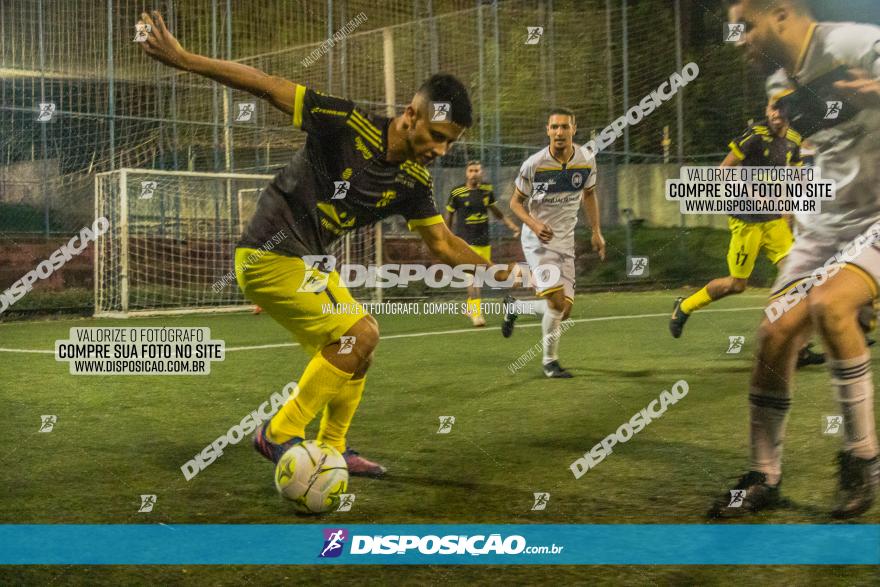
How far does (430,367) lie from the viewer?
13.4ft

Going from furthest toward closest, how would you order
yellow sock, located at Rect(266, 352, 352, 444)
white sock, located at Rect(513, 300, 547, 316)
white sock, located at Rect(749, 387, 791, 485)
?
white sock, located at Rect(513, 300, 547, 316)
yellow sock, located at Rect(266, 352, 352, 444)
white sock, located at Rect(749, 387, 791, 485)

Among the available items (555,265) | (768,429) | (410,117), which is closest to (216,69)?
(410,117)

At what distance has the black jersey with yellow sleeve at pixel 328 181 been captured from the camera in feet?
9.42

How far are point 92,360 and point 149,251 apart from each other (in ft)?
1.89

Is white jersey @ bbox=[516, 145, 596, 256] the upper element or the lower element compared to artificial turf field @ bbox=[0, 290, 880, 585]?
upper

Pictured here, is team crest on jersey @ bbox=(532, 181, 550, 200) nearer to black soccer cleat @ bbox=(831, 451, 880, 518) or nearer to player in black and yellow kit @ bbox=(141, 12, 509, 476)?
player in black and yellow kit @ bbox=(141, 12, 509, 476)

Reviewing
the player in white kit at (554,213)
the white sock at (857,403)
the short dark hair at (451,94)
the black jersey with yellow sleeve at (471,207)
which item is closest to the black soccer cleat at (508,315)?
the player in white kit at (554,213)

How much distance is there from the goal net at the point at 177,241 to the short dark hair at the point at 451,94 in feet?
2.07

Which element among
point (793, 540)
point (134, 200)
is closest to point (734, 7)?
point (793, 540)

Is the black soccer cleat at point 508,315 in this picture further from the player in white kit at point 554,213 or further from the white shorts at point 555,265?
the white shorts at point 555,265

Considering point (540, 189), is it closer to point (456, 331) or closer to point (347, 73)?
point (456, 331)

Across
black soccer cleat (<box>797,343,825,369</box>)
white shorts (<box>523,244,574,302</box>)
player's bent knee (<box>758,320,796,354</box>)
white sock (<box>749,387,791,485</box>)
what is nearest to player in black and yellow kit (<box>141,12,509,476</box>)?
white shorts (<box>523,244,574,302</box>)

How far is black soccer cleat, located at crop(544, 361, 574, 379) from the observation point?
371cm

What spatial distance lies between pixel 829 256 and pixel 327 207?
1.57 metres
